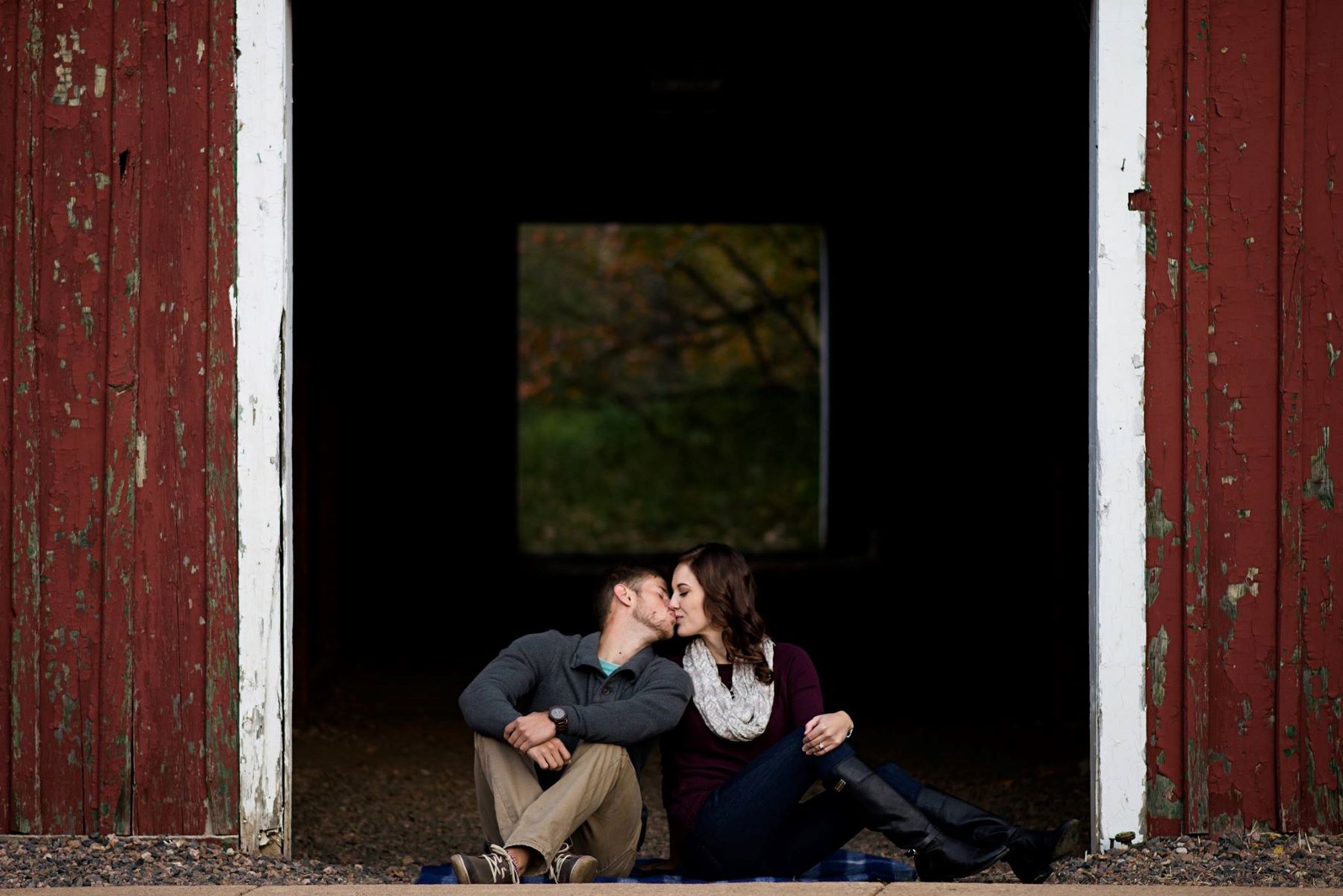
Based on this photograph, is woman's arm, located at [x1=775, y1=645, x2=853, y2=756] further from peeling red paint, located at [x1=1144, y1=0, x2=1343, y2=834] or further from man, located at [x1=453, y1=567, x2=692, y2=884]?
peeling red paint, located at [x1=1144, y1=0, x2=1343, y2=834]

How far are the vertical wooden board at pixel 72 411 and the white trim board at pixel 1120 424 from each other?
8.89 ft

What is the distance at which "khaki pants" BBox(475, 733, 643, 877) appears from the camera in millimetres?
3523

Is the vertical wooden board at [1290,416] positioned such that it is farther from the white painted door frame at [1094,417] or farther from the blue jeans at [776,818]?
the blue jeans at [776,818]

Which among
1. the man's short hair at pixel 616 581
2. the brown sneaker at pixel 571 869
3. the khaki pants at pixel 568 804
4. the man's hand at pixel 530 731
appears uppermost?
the man's short hair at pixel 616 581

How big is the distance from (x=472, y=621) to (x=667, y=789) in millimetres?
6443

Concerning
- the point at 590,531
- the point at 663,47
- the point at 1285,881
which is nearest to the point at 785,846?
the point at 1285,881

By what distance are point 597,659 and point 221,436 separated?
120 cm

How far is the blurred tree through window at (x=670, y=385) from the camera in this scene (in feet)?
64.7

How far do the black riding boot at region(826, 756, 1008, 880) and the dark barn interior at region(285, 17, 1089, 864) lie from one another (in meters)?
1.71

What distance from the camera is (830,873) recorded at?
4004mm

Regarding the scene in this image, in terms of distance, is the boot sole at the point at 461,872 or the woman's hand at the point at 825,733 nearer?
the boot sole at the point at 461,872

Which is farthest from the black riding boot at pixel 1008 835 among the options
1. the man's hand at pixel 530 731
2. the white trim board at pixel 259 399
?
the white trim board at pixel 259 399

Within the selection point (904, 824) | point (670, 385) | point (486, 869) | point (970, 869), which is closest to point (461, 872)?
point (486, 869)

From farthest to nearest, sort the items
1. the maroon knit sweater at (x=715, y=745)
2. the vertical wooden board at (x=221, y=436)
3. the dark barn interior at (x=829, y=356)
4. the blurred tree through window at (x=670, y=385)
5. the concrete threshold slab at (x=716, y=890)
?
the blurred tree through window at (x=670, y=385) < the dark barn interior at (x=829, y=356) < the maroon knit sweater at (x=715, y=745) < the vertical wooden board at (x=221, y=436) < the concrete threshold slab at (x=716, y=890)
